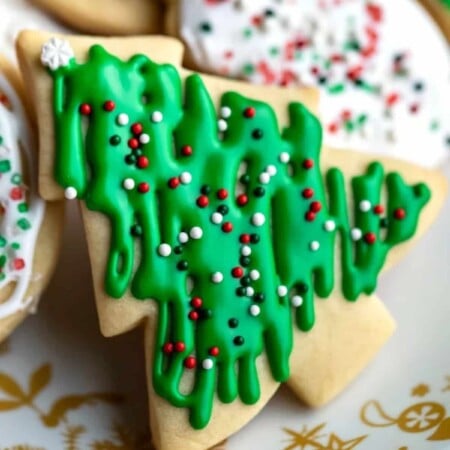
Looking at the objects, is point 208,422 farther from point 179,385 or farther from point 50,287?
point 50,287

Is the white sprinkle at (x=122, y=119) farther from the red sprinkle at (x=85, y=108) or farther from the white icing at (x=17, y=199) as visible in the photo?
the white icing at (x=17, y=199)

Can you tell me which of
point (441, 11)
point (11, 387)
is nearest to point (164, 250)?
point (11, 387)

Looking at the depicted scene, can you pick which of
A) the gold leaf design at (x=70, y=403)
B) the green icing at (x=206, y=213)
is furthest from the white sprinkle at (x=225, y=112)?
the gold leaf design at (x=70, y=403)

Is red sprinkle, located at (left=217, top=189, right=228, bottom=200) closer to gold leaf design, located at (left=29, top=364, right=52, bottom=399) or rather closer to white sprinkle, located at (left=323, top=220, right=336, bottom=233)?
white sprinkle, located at (left=323, top=220, right=336, bottom=233)

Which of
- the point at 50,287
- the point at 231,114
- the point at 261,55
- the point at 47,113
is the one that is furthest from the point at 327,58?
the point at 50,287

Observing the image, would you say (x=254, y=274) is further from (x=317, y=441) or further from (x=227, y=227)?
(x=317, y=441)
